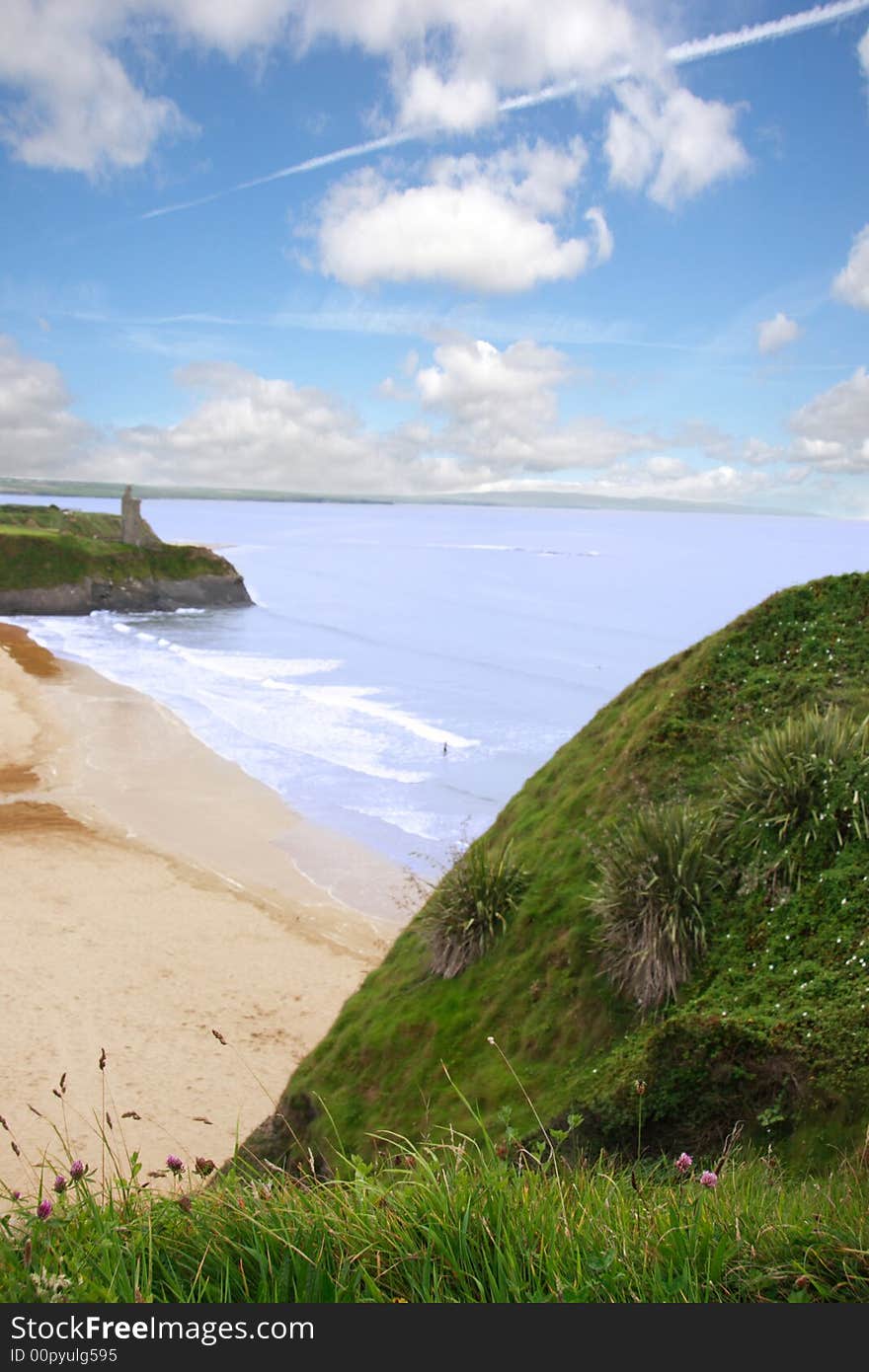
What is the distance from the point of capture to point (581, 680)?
54281 mm

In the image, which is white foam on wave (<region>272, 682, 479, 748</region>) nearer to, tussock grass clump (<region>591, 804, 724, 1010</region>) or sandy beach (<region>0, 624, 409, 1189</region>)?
sandy beach (<region>0, 624, 409, 1189</region>)

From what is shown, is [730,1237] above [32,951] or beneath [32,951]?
above

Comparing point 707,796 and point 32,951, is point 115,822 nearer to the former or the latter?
point 32,951

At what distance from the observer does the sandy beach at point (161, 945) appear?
43.9ft

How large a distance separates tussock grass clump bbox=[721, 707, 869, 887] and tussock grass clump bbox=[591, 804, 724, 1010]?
0.36 m

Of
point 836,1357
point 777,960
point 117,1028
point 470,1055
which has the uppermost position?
point 836,1357

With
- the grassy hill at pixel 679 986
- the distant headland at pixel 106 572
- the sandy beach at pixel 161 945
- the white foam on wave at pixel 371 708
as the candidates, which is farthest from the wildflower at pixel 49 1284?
the distant headland at pixel 106 572

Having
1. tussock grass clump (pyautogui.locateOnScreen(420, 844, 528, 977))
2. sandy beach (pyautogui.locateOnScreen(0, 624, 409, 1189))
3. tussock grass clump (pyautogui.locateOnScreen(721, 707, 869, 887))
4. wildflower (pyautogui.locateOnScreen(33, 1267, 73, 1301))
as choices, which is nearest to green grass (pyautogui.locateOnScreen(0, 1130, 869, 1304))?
wildflower (pyautogui.locateOnScreen(33, 1267, 73, 1301))

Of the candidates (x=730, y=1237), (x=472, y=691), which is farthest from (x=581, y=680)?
(x=730, y=1237)

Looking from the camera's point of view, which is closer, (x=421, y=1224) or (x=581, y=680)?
(x=421, y=1224)

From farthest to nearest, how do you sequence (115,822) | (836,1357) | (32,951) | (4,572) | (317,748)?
(4,572) → (317,748) → (115,822) → (32,951) → (836,1357)

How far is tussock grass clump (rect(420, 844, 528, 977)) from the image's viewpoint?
32.5 feet

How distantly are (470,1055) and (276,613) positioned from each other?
75849 millimetres

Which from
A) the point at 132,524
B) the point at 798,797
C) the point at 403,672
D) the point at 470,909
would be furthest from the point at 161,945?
the point at 132,524
